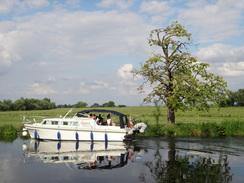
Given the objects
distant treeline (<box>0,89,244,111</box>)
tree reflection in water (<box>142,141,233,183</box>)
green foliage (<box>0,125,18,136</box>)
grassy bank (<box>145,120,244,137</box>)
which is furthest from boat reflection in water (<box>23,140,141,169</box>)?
distant treeline (<box>0,89,244,111</box>)

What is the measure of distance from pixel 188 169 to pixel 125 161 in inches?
178

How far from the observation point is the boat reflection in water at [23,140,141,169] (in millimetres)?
19688

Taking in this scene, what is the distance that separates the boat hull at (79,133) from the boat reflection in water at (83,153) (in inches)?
18.3

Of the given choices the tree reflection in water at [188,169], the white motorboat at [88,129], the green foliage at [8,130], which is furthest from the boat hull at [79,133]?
the tree reflection in water at [188,169]

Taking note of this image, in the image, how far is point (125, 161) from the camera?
20234 mm

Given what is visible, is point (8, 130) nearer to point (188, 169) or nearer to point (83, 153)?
point (83, 153)

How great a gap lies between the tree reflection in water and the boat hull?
620 centimetres

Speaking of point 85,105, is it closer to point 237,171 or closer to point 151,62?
point 151,62

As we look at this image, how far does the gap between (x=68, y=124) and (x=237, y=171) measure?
16.3 meters

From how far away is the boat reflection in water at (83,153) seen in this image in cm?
1969

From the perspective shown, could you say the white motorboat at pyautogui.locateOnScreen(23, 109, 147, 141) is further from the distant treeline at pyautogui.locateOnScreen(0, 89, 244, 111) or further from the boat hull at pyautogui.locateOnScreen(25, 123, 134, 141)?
the distant treeline at pyautogui.locateOnScreen(0, 89, 244, 111)

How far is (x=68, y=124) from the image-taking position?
28.8 meters

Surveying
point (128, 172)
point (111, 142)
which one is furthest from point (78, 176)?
point (111, 142)

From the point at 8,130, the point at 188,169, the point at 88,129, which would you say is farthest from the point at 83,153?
the point at 8,130
